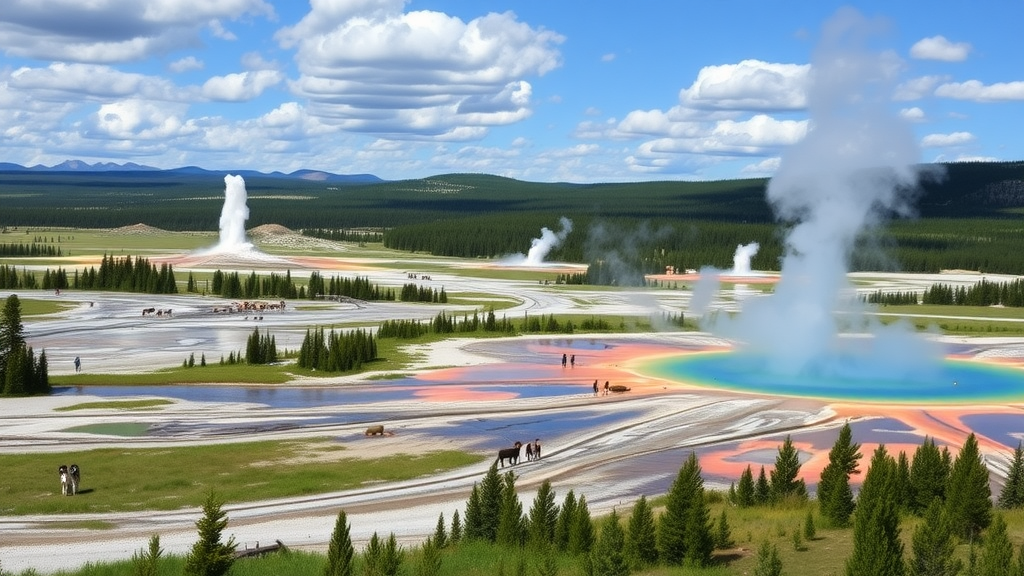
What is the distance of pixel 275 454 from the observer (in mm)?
42594

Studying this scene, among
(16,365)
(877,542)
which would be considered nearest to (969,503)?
(877,542)

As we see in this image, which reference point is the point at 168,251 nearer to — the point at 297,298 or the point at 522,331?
the point at 297,298

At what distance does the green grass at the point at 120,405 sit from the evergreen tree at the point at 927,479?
3488 centimetres

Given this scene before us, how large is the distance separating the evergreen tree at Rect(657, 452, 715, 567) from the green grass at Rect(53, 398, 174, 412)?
3314 centimetres

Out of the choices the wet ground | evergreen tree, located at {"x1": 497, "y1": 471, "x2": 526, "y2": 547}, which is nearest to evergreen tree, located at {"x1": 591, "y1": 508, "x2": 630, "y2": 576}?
evergreen tree, located at {"x1": 497, "y1": 471, "x2": 526, "y2": 547}

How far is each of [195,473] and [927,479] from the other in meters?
23.0

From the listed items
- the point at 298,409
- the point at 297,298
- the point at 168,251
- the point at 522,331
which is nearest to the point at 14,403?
the point at 298,409

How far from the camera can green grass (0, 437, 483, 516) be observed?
116ft

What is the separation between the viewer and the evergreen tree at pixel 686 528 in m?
25.7

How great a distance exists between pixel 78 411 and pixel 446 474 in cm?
2004

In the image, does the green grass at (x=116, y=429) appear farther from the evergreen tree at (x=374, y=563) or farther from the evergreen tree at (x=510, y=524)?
the evergreen tree at (x=374, y=563)

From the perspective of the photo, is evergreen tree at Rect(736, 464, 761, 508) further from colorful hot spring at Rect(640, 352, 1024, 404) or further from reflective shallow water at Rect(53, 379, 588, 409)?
colorful hot spring at Rect(640, 352, 1024, 404)

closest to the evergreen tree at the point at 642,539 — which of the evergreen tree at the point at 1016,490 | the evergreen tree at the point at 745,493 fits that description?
the evergreen tree at the point at 745,493

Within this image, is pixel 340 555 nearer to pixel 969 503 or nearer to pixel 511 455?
pixel 969 503
